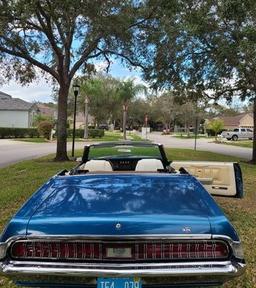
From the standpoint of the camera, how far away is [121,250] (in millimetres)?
3311

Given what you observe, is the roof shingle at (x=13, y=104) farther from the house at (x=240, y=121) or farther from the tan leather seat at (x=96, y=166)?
the tan leather seat at (x=96, y=166)

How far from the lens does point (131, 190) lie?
407 cm

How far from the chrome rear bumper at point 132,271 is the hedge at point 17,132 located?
4555 centimetres

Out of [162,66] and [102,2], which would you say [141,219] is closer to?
[102,2]

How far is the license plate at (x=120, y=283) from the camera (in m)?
3.23

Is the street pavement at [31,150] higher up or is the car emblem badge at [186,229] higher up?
the car emblem badge at [186,229]

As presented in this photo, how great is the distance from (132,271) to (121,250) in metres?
0.17

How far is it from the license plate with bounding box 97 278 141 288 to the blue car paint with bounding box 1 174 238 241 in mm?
310

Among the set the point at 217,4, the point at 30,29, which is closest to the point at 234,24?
the point at 217,4

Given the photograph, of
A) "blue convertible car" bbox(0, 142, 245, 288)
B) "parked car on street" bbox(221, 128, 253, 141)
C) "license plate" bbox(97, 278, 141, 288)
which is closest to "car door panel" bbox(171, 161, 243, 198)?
"blue convertible car" bbox(0, 142, 245, 288)

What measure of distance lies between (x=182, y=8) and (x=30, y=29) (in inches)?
243

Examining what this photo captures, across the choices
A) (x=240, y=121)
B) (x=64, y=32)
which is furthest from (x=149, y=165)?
(x=240, y=121)

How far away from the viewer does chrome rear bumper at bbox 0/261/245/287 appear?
127 inches

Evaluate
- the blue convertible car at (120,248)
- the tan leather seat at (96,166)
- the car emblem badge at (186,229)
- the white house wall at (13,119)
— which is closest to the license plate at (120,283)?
the blue convertible car at (120,248)
